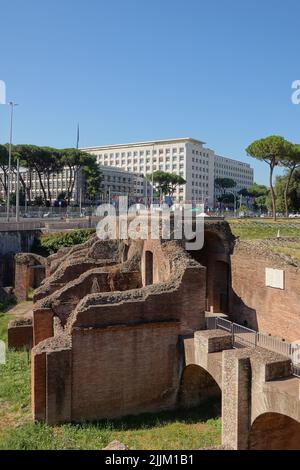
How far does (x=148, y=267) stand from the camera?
16469 mm

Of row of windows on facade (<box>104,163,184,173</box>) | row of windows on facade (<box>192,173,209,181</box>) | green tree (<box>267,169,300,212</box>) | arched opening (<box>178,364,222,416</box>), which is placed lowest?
arched opening (<box>178,364,222,416</box>)

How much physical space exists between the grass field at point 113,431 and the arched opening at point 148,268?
226 inches

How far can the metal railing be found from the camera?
31.3 feet

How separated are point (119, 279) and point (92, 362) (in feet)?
19.5

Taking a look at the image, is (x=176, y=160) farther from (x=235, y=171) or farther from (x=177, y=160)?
(x=235, y=171)

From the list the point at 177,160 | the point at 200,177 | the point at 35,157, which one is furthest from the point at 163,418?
the point at 200,177

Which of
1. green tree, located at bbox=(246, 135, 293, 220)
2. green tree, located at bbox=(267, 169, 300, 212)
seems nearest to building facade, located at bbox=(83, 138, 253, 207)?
green tree, located at bbox=(267, 169, 300, 212)

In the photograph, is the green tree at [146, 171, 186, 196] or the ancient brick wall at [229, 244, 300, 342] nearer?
the ancient brick wall at [229, 244, 300, 342]

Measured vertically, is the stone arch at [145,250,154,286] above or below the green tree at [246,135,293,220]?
below

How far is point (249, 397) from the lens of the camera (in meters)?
8.56

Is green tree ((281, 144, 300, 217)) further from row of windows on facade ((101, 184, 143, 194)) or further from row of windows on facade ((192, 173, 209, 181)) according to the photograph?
row of windows on facade ((192, 173, 209, 181))

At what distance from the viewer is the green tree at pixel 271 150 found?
118ft

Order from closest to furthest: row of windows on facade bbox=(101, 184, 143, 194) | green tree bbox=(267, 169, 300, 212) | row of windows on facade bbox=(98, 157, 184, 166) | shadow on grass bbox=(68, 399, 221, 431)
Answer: shadow on grass bbox=(68, 399, 221, 431) < green tree bbox=(267, 169, 300, 212) < row of windows on facade bbox=(101, 184, 143, 194) < row of windows on facade bbox=(98, 157, 184, 166)

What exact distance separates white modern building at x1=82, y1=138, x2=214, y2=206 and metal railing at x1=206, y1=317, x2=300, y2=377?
78742 millimetres
